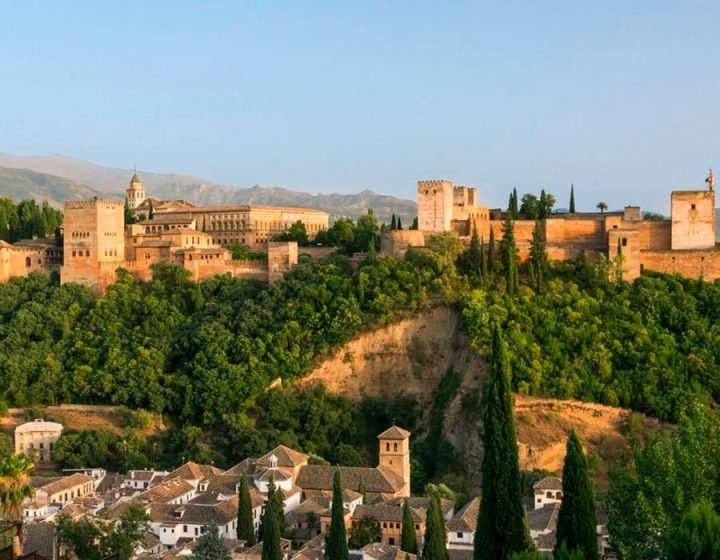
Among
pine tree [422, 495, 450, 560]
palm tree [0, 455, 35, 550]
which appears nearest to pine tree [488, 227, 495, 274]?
pine tree [422, 495, 450, 560]

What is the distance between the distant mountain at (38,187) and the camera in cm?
16688

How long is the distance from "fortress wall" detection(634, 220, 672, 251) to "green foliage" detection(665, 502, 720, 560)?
30.1 meters

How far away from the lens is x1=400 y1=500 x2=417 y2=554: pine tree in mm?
29031

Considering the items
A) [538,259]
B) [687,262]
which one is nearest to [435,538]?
[538,259]

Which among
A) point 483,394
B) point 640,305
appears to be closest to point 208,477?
point 483,394

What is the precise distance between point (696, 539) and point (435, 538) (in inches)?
495

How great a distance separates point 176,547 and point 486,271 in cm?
1744

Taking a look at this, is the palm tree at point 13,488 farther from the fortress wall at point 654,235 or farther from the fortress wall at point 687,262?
the fortress wall at point 654,235

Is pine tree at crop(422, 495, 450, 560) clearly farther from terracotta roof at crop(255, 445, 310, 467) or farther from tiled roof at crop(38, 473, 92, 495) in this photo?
tiled roof at crop(38, 473, 92, 495)

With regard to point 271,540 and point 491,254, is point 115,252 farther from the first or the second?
point 271,540

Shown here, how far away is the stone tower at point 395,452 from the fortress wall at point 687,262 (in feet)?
43.1

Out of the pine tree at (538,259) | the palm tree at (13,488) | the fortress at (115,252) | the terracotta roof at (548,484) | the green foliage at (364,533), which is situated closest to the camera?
the palm tree at (13,488)

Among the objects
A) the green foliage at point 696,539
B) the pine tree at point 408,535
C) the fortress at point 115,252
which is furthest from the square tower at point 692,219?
the green foliage at point 696,539

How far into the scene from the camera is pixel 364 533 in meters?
30.6
